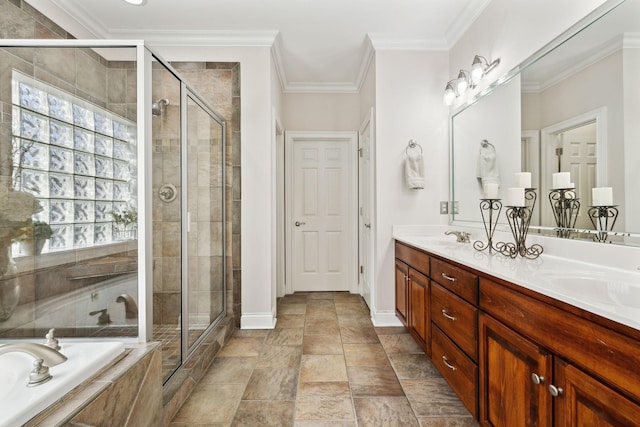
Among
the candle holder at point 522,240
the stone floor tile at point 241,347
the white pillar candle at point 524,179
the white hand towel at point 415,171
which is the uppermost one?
the white hand towel at point 415,171

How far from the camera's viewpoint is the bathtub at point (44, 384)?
831 mm

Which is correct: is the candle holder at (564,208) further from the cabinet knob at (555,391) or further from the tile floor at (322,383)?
the tile floor at (322,383)

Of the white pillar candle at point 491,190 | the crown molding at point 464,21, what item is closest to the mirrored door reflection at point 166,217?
the white pillar candle at point 491,190

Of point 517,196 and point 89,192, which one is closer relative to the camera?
point 517,196

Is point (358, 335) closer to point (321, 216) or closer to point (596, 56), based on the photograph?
point (321, 216)

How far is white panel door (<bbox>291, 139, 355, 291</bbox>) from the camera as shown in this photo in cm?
370

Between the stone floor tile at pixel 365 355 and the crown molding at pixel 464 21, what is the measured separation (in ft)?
8.72

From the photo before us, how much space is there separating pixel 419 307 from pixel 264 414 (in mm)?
1167

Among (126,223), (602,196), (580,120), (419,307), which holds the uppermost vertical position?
(580,120)

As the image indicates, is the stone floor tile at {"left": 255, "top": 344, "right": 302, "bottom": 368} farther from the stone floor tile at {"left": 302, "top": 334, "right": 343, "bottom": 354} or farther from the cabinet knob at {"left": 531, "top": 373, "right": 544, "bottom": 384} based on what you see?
the cabinet knob at {"left": 531, "top": 373, "right": 544, "bottom": 384}

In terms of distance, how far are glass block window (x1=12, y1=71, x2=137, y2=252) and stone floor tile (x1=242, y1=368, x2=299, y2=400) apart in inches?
45.5

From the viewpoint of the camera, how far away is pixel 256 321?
2.67m

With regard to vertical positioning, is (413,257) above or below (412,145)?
below

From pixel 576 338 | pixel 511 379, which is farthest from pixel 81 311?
pixel 576 338
